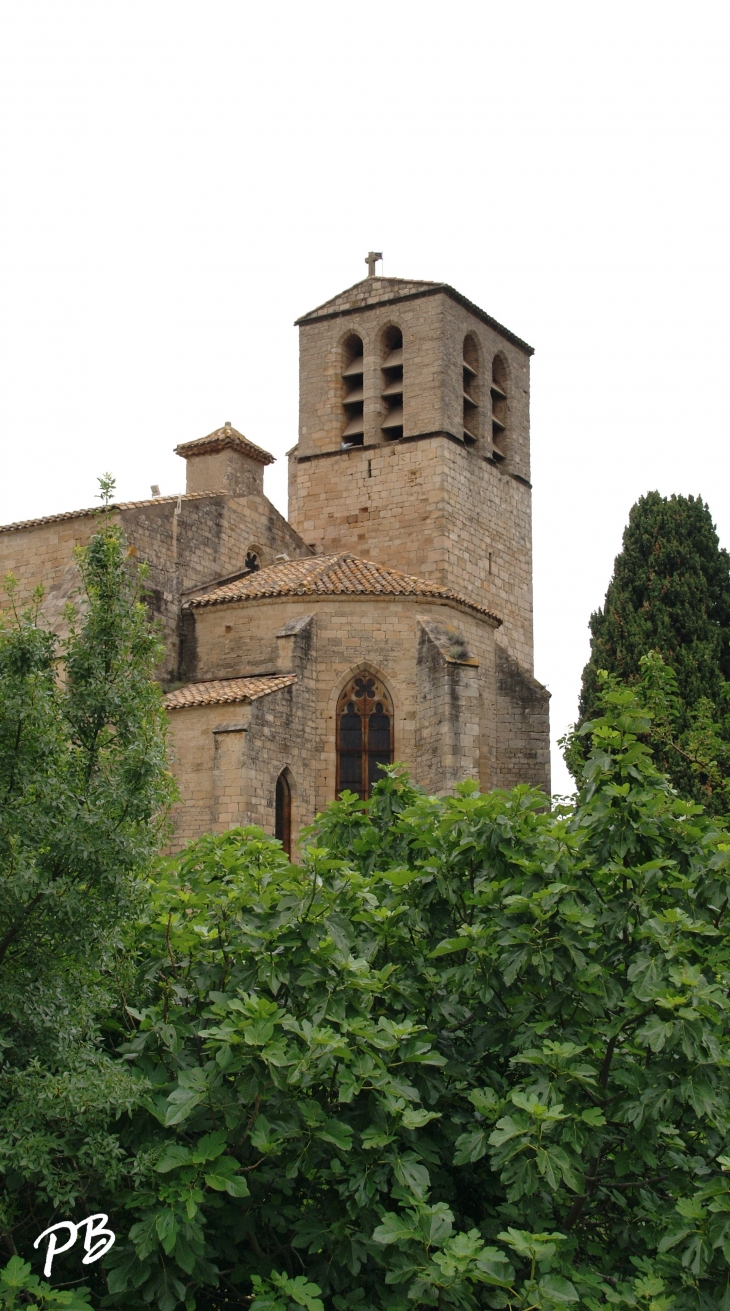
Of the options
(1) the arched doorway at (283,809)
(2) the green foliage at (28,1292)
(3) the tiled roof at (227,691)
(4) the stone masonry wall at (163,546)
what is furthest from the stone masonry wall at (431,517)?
(2) the green foliage at (28,1292)

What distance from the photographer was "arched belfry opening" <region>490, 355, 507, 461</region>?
29.2m

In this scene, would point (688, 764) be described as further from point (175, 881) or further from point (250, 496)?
point (175, 881)

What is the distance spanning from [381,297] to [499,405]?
3.52 metres

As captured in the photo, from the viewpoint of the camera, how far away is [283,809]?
20.7 m

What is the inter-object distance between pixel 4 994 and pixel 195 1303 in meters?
1.76

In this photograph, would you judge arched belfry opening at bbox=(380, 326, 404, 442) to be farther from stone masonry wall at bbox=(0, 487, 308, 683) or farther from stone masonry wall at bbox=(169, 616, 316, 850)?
stone masonry wall at bbox=(169, 616, 316, 850)

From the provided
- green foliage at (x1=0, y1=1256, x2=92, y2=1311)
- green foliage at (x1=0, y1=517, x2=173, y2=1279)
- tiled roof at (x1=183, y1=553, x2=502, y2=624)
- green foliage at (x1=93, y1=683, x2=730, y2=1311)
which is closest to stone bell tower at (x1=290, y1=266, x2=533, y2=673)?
tiled roof at (x1=183, y1=553, x2=502, y2=624)

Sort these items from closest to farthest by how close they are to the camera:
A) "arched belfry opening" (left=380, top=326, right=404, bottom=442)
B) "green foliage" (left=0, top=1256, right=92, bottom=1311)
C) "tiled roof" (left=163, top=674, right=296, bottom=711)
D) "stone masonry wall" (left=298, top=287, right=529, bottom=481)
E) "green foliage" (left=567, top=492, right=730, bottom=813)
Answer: "green foliage" (left=0, top=1256, right=92, bottom=1311) < "tiled roof" (left=163, top=674, right=296, bottom=711) < "green foliage" (left=567, top=492, right=730, bottom=813) < "stone masonry wall" (left=298, top=287, right=529, bottom=481) < "arched belfry opening" (left=380, top=326, right=404, bottom=442)

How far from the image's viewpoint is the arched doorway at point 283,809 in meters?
20.6

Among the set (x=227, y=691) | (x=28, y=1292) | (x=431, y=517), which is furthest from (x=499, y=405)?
(x=28, y=1292)

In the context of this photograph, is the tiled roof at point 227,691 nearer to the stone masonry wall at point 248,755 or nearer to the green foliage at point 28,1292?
the stone masonry wall at point 248,755

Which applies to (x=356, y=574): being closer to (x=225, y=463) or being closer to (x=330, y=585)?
(x=330, y=585)

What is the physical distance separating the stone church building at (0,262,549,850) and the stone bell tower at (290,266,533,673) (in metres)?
0.04

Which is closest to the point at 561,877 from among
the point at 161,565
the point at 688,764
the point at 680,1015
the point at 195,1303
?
the point at 680,1015
